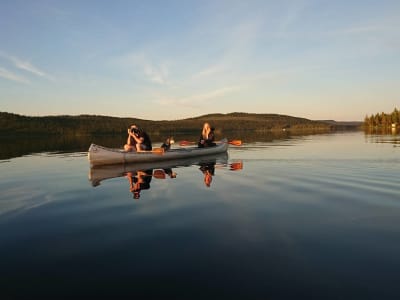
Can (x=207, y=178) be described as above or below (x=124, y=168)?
below

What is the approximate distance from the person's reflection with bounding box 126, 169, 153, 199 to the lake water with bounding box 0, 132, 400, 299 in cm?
25

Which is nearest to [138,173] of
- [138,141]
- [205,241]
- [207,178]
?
[207,178]

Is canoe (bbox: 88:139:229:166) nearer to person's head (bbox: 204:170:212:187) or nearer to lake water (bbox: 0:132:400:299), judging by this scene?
person's head (bbox: 204:170:212:187)

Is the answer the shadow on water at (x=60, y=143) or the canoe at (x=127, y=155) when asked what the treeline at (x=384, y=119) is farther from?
the canoe at (x=127, y=155)

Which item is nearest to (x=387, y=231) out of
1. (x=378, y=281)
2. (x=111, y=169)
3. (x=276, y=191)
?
(x=378, y=281)

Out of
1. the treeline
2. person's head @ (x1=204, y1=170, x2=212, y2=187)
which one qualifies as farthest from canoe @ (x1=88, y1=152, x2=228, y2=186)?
the treeline

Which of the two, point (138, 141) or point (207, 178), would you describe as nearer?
point (207, 178)

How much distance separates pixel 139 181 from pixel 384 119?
6313 inches

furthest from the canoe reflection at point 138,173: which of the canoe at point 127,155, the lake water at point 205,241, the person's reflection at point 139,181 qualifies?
the lake water at point 205,241

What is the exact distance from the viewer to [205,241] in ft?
22.2

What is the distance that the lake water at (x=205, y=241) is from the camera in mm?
4887

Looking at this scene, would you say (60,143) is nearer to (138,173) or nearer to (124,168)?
(124,168)

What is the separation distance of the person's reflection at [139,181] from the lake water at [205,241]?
0.25 metres

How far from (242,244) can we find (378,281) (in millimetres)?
2467
